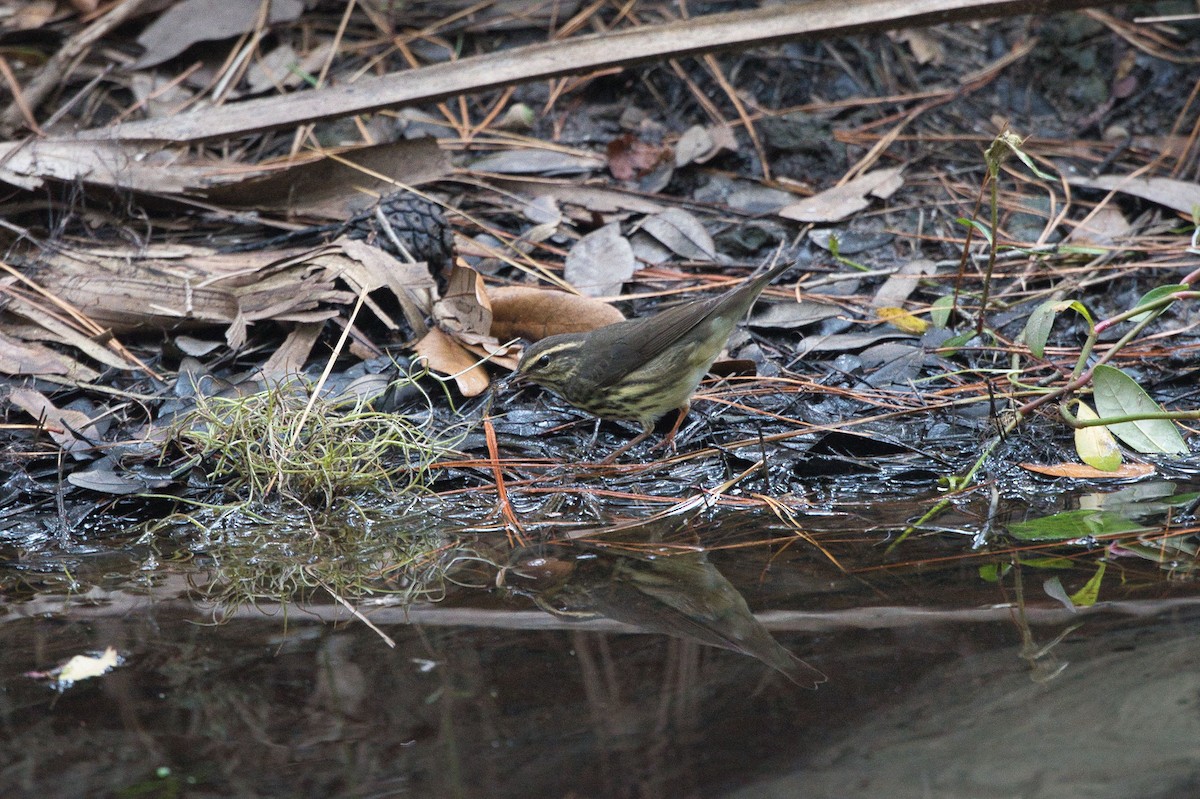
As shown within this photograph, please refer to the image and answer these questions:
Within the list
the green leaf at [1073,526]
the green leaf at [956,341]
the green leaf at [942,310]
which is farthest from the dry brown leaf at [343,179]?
the green leaf at [1073,526]

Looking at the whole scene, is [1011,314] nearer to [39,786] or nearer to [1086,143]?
[1086,143]

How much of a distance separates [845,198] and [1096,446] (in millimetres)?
2574

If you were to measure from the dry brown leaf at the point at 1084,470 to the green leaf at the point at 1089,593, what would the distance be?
955mm

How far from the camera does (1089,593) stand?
2.98 meters

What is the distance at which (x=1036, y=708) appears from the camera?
2412 millimetres

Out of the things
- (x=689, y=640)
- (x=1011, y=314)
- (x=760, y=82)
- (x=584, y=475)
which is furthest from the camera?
(x=760, y=82)

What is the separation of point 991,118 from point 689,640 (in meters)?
5.16

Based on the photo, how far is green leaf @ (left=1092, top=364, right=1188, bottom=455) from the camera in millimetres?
3789

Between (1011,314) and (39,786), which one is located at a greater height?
(39,786)

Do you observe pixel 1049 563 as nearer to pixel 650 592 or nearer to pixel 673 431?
pixel 650 592

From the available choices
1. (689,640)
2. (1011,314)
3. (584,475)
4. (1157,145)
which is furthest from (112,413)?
(1157,145)

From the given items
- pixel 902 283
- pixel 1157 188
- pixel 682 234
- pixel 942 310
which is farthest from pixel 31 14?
pixel 1157 188

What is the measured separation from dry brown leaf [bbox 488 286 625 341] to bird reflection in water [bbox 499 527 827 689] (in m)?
1.68

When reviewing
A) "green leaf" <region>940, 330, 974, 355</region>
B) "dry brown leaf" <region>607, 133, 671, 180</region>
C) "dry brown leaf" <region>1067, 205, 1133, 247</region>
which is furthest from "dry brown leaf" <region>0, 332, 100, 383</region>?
"dry brown leaf" <region>1067, 205, 1133, 247</region>
